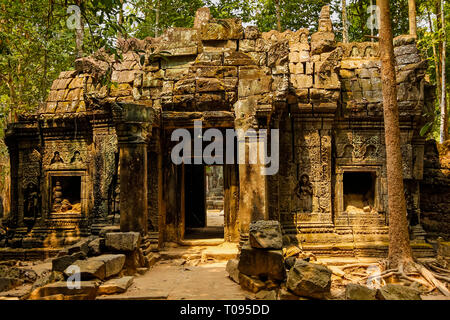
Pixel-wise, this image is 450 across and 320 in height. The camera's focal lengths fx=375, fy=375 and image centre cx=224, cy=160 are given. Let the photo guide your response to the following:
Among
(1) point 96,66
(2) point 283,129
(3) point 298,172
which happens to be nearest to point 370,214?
(3) point 298,172

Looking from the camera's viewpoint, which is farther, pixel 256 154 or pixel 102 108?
pixel 102 108

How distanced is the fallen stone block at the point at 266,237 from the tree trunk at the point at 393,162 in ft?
7.14

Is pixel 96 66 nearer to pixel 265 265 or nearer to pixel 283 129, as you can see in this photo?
pixel 283 129

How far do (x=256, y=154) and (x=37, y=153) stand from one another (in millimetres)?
5867

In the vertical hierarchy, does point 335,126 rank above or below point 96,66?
below

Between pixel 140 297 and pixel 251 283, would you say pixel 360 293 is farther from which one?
pixel 140 297

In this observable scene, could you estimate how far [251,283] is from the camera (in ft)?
16.9

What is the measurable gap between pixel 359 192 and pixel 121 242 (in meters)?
5.73

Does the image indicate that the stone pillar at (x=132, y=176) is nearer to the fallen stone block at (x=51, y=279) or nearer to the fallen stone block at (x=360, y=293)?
the fallen stone block at (x=51, y=279)

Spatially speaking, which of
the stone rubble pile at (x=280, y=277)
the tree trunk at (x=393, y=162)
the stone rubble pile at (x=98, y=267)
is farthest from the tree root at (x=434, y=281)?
the stone rubble pile at (x=98, y=267)

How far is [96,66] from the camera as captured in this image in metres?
9.06

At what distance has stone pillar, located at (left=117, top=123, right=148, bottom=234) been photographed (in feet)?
22.6

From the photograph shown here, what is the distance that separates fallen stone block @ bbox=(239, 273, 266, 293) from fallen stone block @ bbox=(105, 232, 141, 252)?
2002mm
